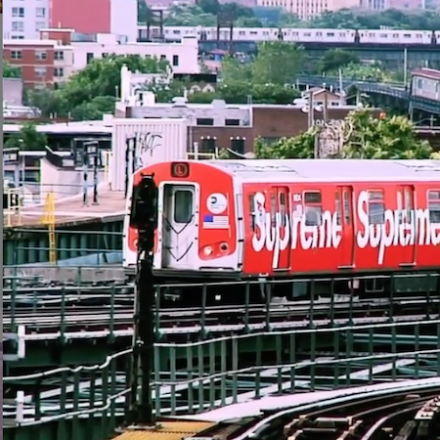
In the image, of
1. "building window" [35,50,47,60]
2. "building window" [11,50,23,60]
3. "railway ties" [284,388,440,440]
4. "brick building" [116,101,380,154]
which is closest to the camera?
"railway ties" [284,388,440,440]

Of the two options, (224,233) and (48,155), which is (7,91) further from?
(224,233)

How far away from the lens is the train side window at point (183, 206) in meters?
31.6

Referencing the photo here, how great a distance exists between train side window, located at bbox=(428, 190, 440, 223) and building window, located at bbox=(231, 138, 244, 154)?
173 ft

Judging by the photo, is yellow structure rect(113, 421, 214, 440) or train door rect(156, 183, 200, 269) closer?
yellow structure rect(113, 421, 214, 440)

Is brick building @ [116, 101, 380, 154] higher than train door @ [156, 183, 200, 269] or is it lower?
lower

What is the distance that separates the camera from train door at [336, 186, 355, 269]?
32531 millimetres

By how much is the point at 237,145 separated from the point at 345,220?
180ft

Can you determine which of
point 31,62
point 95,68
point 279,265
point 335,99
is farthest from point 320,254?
point 31,62

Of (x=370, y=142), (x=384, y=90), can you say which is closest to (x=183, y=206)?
(x=370, y=142)

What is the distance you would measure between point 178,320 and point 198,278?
111 inches

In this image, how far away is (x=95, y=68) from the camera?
13850 cm

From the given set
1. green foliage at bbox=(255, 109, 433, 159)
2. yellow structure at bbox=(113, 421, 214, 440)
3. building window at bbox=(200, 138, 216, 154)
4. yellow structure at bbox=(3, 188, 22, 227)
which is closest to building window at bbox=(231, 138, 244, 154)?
building window at bbox=(200, 138, 216, 154)

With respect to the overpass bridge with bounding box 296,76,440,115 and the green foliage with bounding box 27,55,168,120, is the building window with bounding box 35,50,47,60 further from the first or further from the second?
the overpass bridge with bounding box 296,76,440,115

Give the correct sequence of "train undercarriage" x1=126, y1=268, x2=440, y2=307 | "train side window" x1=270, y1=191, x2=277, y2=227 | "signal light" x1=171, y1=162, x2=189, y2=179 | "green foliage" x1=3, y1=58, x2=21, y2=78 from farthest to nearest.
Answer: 1. "green foliage" x1=3, y1=58, x2=21, y2=78
2. "train side window" x1=270, y1=191, x2=277, y2=227
3. "signal light" x1=171, y1=162, x2=189, y2=179
4. "train undercarriage" x1=126, y1=268, x2=440, y2=307
